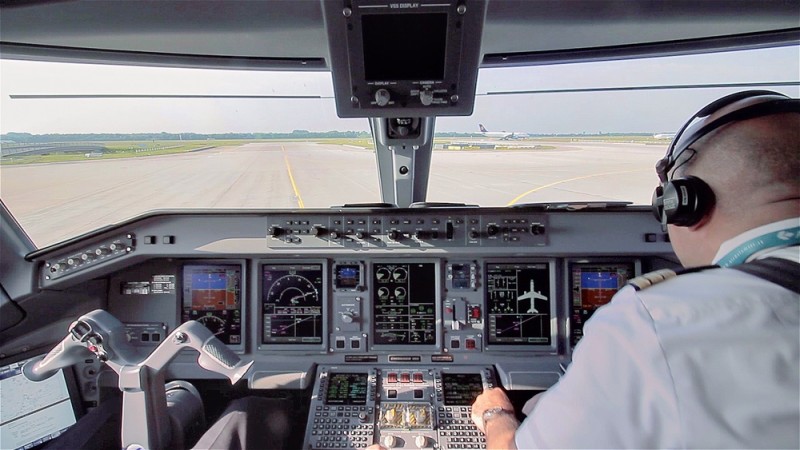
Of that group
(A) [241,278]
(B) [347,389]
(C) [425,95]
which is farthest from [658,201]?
(A) [241,278]

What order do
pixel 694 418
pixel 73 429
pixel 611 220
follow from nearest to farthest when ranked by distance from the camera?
1. pixel 694 418
2. pixel 73 429
3. pixel 611 220

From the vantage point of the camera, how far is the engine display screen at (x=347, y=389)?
252 centimetres

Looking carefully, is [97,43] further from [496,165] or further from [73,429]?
[496,165]

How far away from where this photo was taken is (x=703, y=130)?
992mm

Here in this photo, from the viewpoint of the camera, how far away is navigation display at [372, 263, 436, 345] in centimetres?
273

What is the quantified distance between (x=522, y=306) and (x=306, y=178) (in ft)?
6.39

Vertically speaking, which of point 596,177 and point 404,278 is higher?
point 596,177

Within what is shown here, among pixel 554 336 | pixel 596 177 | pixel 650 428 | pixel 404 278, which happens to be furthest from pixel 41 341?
Answer: pixel 596 177

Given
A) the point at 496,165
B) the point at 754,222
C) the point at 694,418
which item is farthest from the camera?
the point at 496,165

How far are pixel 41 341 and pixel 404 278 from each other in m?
1.91

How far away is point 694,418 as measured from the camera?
72 centimetres

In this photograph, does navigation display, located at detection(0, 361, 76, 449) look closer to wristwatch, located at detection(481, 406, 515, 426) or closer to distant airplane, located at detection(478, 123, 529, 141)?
wristwatch, located at detection(481, 406, 515, 426)

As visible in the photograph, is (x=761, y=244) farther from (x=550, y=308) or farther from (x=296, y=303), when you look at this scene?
(x=296, y=303)

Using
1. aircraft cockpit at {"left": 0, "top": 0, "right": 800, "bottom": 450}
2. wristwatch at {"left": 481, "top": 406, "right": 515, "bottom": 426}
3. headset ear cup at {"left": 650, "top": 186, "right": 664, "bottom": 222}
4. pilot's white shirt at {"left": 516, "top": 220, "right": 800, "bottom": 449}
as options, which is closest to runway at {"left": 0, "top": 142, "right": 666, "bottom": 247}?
aircraft cockpit at {"left": 0, "top": 0, "right": 800, "bottom": 450}
